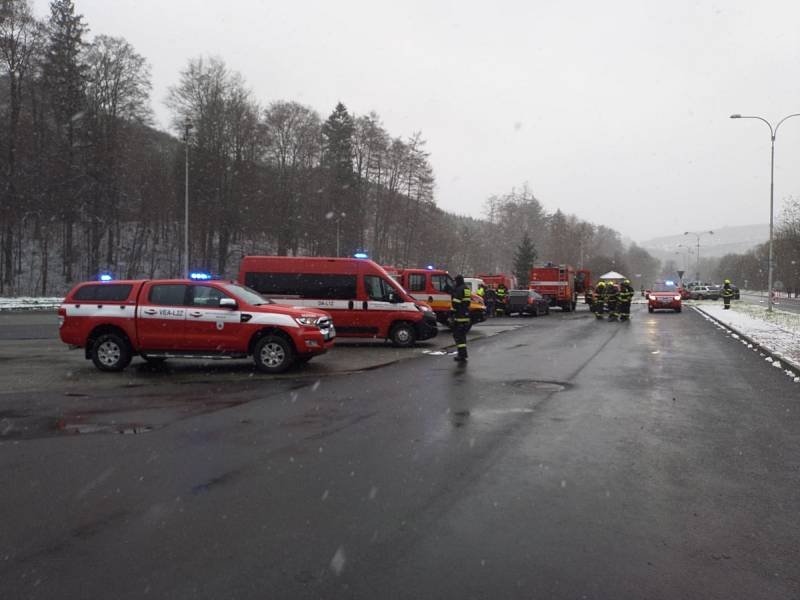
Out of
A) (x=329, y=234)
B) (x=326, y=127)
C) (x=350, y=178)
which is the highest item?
(x=326, y=127)

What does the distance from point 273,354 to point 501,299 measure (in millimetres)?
20997

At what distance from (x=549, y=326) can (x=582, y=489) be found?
19.9 meters

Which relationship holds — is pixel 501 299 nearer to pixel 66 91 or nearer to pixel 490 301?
pixel 490 301

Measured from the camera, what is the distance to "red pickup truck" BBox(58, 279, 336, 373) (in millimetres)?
11320

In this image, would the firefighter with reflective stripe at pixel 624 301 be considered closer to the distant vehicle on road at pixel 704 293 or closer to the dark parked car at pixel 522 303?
the dark parked car at pixel 522 303

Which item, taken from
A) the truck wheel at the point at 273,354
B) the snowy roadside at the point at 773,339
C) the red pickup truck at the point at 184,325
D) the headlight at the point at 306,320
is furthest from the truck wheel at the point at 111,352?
the snowy roadside at the point at 773,339

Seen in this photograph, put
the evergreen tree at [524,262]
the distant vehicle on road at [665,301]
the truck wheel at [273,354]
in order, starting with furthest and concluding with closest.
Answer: the evergreen tree at [524,262], the distant vehicle on road at [665,301], the truck wheel at [273,354]

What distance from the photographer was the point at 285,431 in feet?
22.6

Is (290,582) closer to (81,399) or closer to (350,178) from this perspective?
(81,399)

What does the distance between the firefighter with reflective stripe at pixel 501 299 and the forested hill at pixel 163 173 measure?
677 inches

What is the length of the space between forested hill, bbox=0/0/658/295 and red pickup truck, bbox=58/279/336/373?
67.3 feet

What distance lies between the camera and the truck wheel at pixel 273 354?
37.2ft

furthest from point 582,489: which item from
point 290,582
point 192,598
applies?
point 192,598

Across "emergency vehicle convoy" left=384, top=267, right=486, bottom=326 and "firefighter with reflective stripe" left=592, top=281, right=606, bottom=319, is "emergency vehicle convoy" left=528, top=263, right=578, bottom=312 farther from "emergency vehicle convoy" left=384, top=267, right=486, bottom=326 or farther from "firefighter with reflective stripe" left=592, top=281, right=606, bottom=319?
"emergency vehicle convoy" left=384, top=267, right=486, bottom=326
